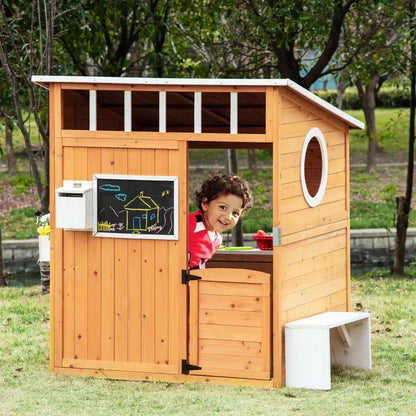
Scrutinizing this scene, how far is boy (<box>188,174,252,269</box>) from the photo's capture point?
8.33m

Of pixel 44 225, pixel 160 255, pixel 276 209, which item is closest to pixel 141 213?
pixel 160 255

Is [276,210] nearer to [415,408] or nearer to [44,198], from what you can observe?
[415,408]

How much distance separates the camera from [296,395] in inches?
295

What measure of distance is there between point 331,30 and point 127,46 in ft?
10.9

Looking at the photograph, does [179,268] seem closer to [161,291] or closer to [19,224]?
[161,291]

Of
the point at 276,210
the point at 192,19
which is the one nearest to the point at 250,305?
the point at 276,210

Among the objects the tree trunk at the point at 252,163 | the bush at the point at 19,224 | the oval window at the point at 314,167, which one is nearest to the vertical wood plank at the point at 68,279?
the oval window at the point at 314,167

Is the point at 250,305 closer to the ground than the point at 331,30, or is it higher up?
closer to the ground

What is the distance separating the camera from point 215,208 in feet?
27.5

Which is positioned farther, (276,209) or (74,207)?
(74,207)

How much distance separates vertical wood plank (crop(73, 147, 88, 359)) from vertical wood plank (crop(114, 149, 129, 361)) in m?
0.24

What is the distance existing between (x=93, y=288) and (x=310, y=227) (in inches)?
66.7

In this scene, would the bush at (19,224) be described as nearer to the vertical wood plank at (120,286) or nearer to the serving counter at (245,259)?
the serving counter at (245,259)

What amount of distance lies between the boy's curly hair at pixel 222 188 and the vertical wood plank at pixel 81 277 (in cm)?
95
